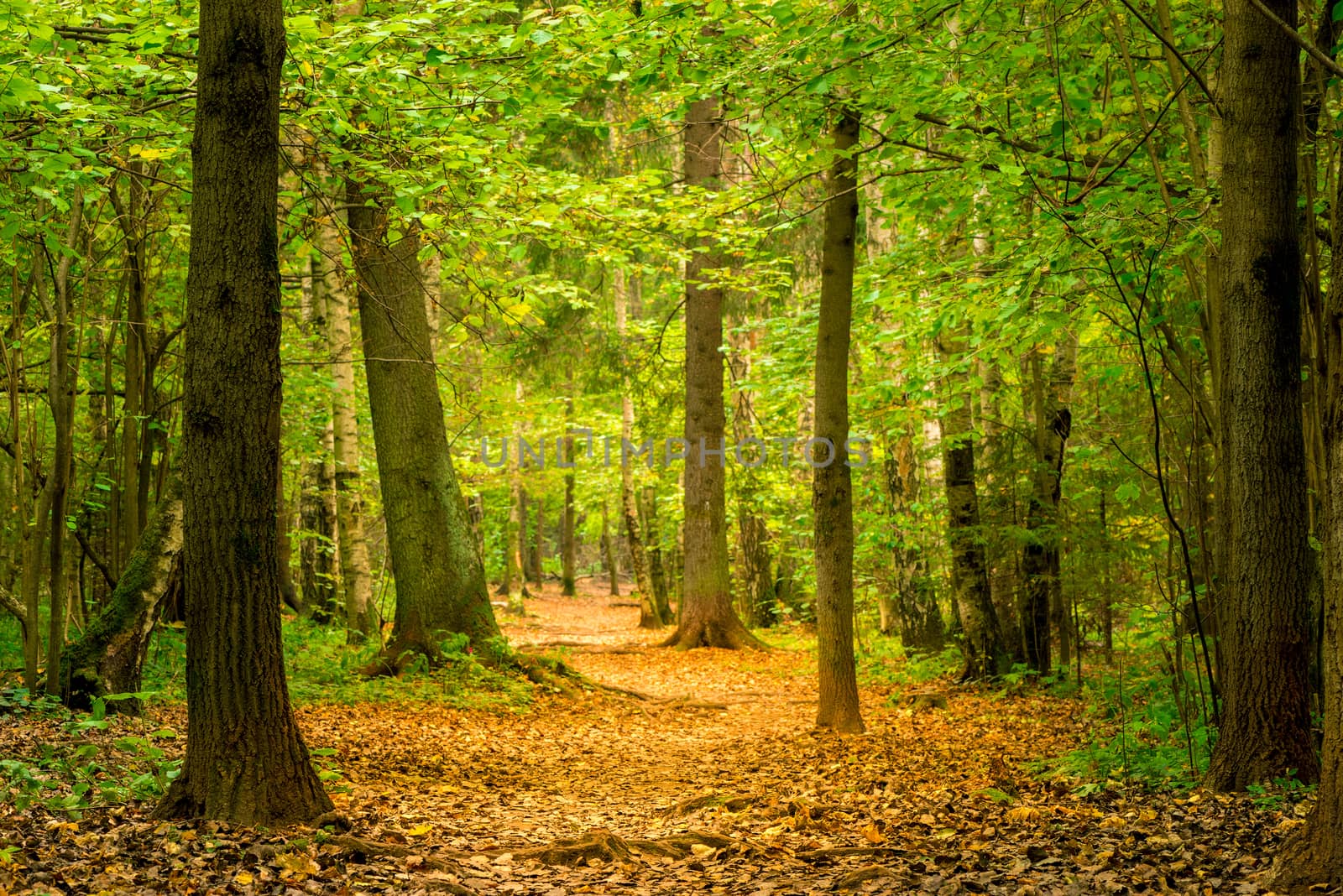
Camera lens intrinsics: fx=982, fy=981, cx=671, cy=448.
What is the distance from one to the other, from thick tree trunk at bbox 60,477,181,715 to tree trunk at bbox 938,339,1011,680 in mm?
7257

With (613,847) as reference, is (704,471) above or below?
above

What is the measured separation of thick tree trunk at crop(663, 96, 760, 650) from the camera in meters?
15.1

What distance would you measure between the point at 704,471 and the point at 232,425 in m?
11.2

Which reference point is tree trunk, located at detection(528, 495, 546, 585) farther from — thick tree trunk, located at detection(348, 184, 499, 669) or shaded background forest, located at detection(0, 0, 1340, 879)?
shaded background forest, located at detection(0, 0, 1340, 879)

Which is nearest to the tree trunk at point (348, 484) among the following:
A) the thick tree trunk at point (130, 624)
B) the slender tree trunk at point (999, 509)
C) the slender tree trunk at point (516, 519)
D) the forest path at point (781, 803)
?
the forest path at point (781, 803)

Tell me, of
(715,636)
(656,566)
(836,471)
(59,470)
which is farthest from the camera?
(656,566)

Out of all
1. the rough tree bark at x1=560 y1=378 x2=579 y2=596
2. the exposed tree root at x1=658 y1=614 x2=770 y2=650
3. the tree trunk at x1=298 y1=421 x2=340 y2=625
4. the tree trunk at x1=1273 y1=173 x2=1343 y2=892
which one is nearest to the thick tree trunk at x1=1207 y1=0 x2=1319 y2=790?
the tree trunk at x1=1273 y1=173 x2=1343 y2=892

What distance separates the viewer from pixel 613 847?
16.3 feet

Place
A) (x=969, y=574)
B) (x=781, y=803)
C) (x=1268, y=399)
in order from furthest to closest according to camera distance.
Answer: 1. (x=969, y=574)
2. (x=781, y=803)
3. (x=1268, y=399)

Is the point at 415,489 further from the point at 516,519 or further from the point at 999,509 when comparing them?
the point at 516,519

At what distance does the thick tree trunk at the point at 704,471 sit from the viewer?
1510 centimetres

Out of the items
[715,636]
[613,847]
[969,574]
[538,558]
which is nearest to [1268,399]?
[613,847]

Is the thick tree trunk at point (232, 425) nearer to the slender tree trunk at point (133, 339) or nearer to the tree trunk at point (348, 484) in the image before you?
the slender tree trunk at point (133, 339)

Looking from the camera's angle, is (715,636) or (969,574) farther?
(715,636)
